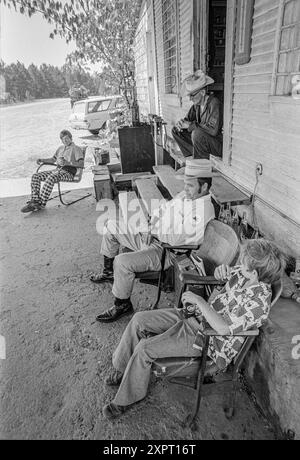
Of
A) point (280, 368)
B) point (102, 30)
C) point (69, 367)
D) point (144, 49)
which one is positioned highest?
point (102, 30)

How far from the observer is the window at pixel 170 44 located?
5.52m

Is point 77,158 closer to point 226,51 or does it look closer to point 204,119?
point 204,119

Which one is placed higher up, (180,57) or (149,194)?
(180,57)

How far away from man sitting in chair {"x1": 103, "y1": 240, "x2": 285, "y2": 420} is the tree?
777 cm

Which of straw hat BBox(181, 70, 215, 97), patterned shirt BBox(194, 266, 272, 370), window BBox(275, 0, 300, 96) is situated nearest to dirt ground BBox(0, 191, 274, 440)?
patterned shirt BBox(194, 266, 272, 370)

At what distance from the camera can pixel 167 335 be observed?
1949 millimetres

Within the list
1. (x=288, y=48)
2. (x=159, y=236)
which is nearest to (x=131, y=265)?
(x=159, y=236)

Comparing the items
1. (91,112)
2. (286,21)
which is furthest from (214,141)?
(91,112)

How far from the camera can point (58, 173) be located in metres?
5.93

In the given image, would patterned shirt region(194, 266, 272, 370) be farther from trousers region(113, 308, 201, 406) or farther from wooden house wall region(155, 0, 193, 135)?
wooden house wall region(155, 0, 193, 135)

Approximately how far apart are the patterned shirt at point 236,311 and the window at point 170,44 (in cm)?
490

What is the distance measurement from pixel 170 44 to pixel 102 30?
7.28 m

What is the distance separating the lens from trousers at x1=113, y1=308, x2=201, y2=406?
6.16 feet

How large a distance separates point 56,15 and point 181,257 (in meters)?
7.96
